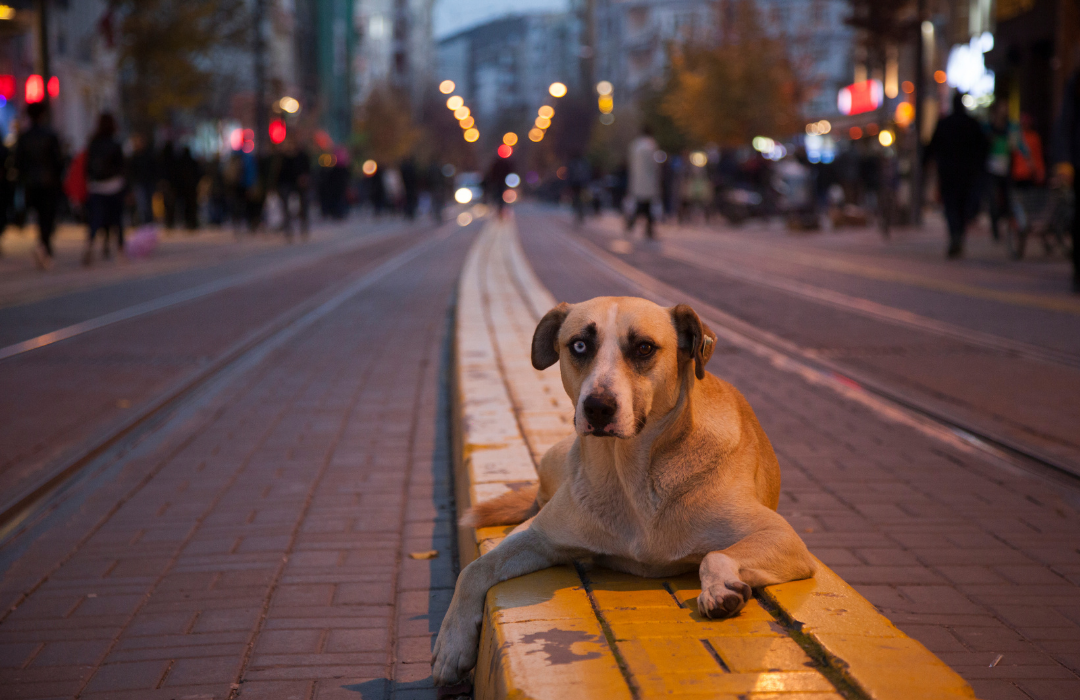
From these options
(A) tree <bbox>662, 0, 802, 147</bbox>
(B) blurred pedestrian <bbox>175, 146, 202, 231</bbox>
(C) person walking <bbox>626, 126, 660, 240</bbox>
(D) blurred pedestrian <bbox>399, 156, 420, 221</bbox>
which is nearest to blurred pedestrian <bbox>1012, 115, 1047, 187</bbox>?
(C) person walking <bbox>626, 126, 660, 240</bbox>

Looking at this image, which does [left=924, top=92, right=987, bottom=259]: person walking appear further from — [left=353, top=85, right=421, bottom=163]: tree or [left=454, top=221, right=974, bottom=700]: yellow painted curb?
[left=353, top=85, right=421, bottom=163]: tree

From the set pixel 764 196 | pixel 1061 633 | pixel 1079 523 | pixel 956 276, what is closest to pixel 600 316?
pixel 1061 633

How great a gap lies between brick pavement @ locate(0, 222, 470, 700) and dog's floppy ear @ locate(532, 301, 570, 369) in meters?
0.89

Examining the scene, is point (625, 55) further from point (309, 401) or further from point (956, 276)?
point (309, 401)

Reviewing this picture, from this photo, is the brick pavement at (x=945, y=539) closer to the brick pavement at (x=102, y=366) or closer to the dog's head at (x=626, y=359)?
the dog's head at (x=626, y=359)

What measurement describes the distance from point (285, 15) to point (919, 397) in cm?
7887

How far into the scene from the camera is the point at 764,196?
37.0 metres

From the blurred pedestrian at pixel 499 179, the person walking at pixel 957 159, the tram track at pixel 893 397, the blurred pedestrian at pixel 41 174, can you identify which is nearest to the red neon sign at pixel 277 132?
the blurred pedestrian at pixel 499 179

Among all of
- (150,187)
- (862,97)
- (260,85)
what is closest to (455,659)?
(150,187)

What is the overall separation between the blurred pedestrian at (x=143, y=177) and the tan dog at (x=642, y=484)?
80.0ft

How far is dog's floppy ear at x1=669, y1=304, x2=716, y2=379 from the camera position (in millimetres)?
3252

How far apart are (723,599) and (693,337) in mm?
742

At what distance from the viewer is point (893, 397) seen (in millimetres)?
7156

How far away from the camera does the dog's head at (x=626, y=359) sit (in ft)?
10.1
